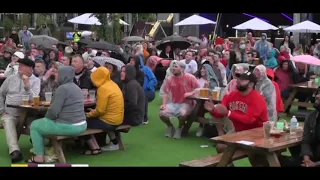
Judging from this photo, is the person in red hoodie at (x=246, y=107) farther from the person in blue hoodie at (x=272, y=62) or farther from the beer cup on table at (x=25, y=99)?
the person in blue hoodie at (x=272, y=62)

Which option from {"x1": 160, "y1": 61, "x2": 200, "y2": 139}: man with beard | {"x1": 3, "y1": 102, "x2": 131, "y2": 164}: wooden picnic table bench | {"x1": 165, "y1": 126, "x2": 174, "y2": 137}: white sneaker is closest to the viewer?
{"x1": 3, "y1": 102, "x2": 131, "y2": 164}: wooden picnic table bench

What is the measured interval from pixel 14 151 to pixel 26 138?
5.54 ft

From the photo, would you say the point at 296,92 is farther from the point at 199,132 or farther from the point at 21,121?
the point at 21,121

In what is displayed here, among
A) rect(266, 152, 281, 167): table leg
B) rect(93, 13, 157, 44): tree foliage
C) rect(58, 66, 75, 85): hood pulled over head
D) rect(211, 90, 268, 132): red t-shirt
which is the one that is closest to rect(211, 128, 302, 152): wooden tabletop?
rect(266, 152, 281, 167): table leg

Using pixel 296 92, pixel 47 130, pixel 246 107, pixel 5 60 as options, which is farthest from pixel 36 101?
pixel 296 92

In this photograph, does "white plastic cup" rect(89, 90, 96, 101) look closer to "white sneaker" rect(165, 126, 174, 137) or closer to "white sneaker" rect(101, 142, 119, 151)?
"white sneaker" rect(101, 142, 119, 151)

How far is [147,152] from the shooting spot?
8.30 m

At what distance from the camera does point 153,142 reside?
9.08m

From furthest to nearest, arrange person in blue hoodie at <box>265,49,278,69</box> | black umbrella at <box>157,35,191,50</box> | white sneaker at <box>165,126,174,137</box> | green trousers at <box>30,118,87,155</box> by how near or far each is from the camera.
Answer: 1. black umbrella at <box>157,35,191,50</box>
2. person in blue hoodie at <box>265,49,278,69</box>
3. white sneaker at <box>165,126,174,137</box>
4. green trousers at <box>30,118,87,155</box>

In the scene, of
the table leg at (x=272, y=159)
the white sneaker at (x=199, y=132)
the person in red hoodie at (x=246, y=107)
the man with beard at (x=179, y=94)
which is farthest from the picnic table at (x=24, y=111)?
the table leg at (x=272, y=159)

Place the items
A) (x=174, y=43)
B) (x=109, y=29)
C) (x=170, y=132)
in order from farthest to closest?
(x=109, y=29)
(x=174, y=43)
(x=170, y=132)

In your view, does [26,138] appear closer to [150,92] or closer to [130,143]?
[130,143]

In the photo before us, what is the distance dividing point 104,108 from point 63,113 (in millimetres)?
806

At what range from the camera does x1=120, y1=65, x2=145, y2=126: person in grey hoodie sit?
27.4ft
